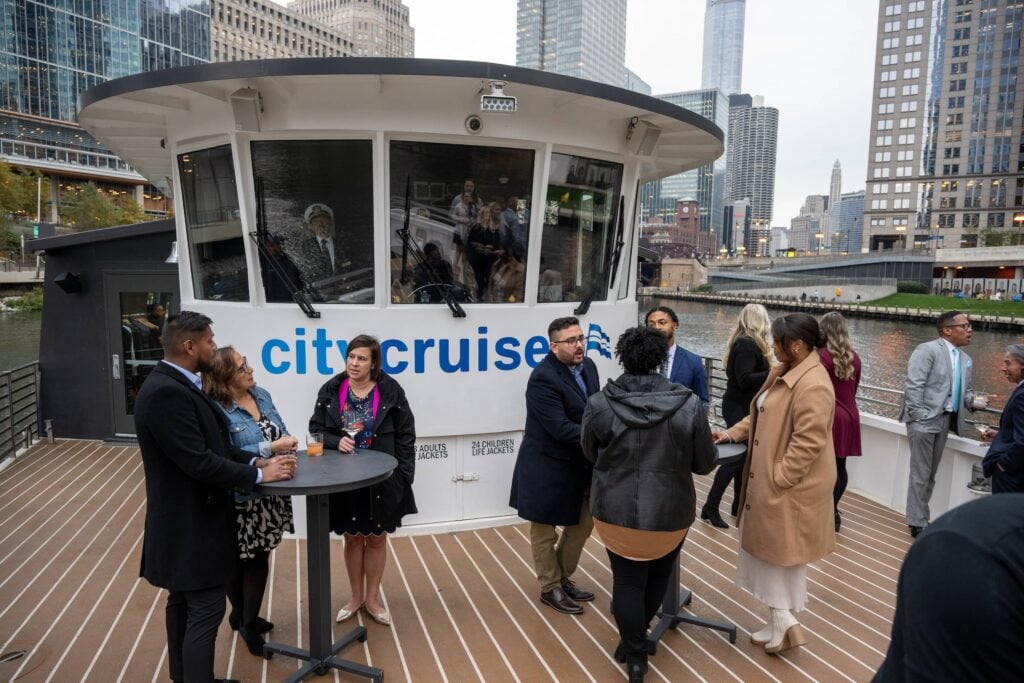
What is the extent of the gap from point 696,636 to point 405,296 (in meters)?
3.01

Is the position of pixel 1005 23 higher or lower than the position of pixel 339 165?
higher

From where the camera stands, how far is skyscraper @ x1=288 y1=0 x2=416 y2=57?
221 ft

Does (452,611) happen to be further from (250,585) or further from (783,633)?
(783,633)

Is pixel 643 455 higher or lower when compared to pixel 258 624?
higher

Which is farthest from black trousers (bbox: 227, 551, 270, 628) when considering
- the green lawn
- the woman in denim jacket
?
the green lawn

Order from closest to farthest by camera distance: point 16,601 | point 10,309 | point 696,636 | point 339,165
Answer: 1. point 696,636
2. point 16,601
3. point 339,165
4. point 10,309

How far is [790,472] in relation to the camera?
3.06m

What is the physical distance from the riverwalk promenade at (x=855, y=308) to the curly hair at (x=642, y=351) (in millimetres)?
29774

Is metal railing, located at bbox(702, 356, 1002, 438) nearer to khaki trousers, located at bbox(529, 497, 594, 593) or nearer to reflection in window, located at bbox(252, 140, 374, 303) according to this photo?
khaki trousers, located at bbox(529, 497, 594, 593)

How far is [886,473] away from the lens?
19.7 feet

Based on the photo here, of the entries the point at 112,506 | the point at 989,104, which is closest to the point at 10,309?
the point at 112,506

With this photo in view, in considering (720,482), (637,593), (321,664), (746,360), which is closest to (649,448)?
(637,593)

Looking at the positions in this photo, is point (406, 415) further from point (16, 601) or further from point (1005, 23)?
point (1005, 23)

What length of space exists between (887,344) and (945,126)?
6876cm
